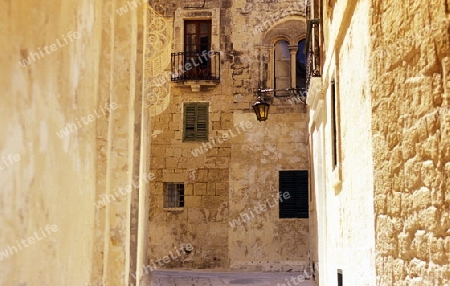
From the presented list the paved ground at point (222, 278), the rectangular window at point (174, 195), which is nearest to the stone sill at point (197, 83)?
the rectangular window at point (174, 195)

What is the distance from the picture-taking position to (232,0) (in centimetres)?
1869

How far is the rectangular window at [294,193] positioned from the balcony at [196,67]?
374cm

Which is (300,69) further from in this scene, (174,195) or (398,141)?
(398,141)

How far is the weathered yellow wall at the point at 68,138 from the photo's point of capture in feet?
11.5

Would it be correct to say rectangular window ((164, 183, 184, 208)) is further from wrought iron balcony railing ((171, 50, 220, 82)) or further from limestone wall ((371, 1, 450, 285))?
limestone wall ((371, 1, 450, 285))

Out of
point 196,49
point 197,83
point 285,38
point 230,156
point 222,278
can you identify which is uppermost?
point 285,38

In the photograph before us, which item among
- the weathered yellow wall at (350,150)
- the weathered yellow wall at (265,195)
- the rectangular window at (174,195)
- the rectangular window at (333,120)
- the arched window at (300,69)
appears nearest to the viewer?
the weathered yellow wall at (350,150)

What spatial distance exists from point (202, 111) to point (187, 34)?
2630mm

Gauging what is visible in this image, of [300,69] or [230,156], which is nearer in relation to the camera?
[230,156]

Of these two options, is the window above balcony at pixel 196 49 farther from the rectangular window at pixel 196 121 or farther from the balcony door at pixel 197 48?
the rectangular window at pixel 196 121

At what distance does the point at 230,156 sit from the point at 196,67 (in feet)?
10.2

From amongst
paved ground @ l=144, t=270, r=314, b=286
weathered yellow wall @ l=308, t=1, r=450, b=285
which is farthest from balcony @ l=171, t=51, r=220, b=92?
weathered yellow wall @ l=308, t=1, r=450, b=285

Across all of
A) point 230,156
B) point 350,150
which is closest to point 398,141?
point 350,150

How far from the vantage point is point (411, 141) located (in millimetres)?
3537
